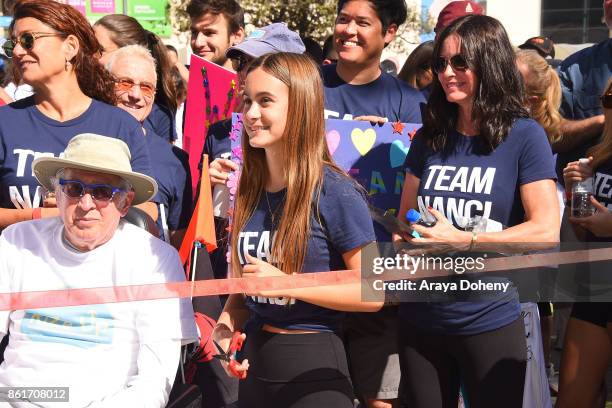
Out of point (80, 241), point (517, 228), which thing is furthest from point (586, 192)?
point (80, 241)

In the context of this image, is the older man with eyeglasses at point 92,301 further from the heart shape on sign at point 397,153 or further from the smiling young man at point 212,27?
the smiling young man at point 212,27

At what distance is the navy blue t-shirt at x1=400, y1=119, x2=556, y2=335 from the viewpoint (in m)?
3.37

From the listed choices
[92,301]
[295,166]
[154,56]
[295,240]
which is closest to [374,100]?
[295,166]

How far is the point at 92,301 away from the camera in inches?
124

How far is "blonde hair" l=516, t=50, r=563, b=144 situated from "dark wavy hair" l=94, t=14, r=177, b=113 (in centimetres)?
208

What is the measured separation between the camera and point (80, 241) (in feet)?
10.6

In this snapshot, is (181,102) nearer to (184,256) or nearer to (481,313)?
(184,256)

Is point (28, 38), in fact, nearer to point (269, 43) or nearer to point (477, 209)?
point (269, 43)

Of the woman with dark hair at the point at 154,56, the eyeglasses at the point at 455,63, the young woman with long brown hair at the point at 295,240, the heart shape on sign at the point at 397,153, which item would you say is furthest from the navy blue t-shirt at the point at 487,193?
the woman with dark hair at the point at 154,56

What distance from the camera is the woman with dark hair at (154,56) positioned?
212 inches

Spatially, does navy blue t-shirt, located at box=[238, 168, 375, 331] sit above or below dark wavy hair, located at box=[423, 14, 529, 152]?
below

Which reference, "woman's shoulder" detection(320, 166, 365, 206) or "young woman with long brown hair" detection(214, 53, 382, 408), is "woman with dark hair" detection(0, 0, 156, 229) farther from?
"woman's shoulder" detection(320, 166, 365, 206)

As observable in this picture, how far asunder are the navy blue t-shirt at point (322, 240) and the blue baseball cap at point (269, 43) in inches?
57.1


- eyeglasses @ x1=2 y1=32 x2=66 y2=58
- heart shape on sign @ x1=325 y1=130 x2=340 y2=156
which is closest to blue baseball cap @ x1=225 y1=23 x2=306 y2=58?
heart shape on sign @ x1=325 y1=130 x2=340 y2=156
